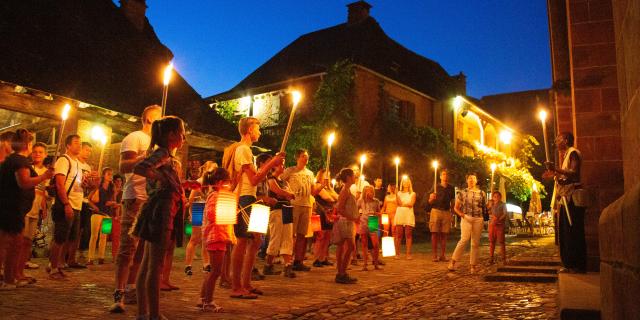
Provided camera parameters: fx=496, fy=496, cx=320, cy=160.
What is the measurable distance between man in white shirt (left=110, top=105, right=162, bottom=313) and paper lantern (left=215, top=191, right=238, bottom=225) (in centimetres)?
73

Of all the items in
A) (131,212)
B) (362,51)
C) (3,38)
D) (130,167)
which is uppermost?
(362,51)

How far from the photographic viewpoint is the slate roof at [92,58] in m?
12.1

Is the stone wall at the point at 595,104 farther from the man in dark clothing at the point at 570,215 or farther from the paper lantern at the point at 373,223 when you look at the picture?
the paper lantern at the point at 373,223

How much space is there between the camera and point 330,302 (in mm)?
5879

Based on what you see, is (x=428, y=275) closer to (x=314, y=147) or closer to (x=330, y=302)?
(x=330, y=302)

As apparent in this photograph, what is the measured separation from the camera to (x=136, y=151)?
4988mm

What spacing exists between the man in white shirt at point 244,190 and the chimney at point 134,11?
14780mm

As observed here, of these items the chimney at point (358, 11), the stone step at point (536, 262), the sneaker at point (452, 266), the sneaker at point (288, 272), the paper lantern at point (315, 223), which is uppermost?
the chimney at point (358, 11)

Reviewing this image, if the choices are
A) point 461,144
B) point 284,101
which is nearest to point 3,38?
point 284,101

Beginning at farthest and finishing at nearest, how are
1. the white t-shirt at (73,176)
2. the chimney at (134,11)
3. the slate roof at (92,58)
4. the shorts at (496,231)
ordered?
the chimney at (134,11)
the slate roof at (92,58)
the shorts at (496,231)
the white t-shirt at (73,176)

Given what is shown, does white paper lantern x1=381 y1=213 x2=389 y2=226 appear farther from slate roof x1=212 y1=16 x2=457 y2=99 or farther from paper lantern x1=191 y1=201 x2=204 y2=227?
slate roof x1=212 y1=16 x2=457 y2=99

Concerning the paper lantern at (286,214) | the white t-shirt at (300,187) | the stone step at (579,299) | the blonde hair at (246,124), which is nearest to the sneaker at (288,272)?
the paper lantern at (286,214)

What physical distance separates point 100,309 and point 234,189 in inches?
72.7

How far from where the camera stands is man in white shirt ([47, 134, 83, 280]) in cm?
685
